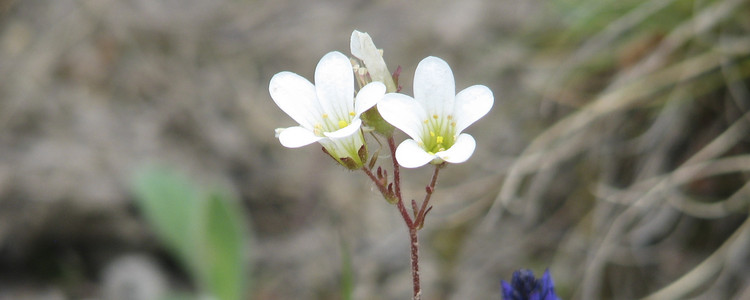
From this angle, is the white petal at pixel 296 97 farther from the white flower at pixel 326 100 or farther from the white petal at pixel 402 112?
the white petal at pixel 402 112

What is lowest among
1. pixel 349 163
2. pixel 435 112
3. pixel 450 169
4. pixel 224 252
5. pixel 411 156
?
pixel 411 156

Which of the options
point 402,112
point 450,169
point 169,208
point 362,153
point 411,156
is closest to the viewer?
point 411,156

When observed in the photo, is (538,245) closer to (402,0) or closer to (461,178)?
(461,178)

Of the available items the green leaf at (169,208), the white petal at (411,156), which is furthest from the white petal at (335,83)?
the green leaf at (169,208)

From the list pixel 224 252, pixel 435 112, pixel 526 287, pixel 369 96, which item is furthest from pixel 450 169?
pixel 369 96

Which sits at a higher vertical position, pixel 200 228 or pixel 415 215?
pixel 200 228

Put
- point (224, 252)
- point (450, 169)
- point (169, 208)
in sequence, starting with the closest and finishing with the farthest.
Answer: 1. point (224, 252)
2. point (169, 208)
3. point (450, 169)

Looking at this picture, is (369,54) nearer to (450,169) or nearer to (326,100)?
(326,100)

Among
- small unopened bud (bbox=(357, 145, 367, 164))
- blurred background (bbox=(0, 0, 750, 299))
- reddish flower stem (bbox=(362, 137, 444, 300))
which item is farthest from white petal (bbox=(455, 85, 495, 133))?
blurred background (bbox=(0, 0, 750, 299))
